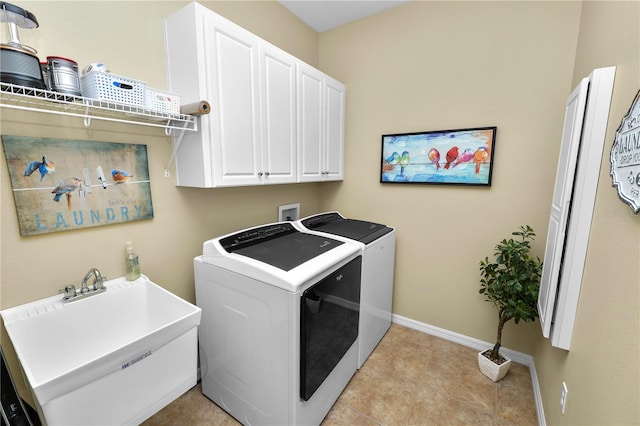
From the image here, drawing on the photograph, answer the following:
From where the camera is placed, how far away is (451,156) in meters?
2.15

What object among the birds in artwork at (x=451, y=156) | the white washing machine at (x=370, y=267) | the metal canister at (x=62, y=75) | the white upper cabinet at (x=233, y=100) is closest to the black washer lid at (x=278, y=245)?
the white washing machine at (x=370, y=267)

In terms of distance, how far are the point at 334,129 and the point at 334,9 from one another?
1.01m

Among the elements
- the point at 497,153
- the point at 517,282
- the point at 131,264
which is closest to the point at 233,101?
the point at 131,264

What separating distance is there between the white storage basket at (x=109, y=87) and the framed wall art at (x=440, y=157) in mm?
1907

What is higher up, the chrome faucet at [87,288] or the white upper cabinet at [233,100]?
the white upper cabinet at [233,100]

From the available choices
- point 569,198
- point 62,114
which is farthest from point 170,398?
point 569,198

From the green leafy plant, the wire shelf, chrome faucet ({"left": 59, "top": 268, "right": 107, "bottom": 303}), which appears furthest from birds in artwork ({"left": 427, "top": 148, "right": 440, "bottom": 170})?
chrome faucet ({"left": 59, "top": 268, "right": 107, "bottom": 303})

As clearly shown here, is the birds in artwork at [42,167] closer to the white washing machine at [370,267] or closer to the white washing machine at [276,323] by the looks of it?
the white washing machine at [276,323]

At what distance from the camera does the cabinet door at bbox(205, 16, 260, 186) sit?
4.86ft

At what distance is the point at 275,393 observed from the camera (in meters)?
1.38

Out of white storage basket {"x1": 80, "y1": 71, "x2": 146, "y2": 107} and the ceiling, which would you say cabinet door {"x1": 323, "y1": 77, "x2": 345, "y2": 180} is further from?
white storage basket {"x1": 80, "y1": 71, "x2": 146, "y2": 107}

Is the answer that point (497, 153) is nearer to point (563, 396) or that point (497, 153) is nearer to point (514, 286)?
point (514, 286)

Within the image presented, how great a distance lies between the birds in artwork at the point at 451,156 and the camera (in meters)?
2.13

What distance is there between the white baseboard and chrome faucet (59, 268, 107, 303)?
7.68ft
